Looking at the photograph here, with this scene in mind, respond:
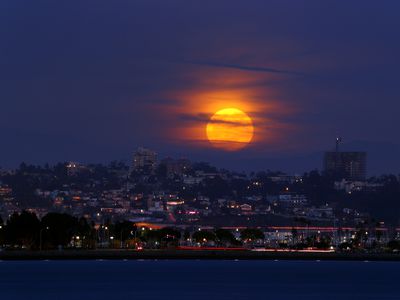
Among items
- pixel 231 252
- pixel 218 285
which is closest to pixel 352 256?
pixel 231 252

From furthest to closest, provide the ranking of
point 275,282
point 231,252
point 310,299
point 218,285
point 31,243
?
point 231,252 < point 31,243 < point 275,282 < point 218,285 < point 310,299

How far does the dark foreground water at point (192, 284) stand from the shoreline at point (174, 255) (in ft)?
49.8

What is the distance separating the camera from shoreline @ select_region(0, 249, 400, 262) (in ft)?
549

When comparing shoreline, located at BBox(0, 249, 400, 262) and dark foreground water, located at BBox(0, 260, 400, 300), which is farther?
shoreline, located at BBox(0, 249, 400, 262)

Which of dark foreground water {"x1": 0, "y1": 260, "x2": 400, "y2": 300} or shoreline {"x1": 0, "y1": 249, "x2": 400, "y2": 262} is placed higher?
shoreline {"x1": 0, "y1": 249, "x2": 400, "y2": 262}

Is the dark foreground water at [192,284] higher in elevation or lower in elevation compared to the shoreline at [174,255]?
lower

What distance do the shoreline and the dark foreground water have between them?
15.2m

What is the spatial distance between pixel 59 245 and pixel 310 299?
278ft

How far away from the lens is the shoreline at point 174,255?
16738 centimetres

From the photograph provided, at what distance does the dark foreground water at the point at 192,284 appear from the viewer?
341 ft

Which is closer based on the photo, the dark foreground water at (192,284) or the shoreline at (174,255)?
the dark foreground water at (192,284)

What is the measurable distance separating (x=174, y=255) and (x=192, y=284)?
211 ft

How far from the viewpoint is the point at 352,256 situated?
19425cm

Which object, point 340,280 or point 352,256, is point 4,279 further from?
point 352,256
